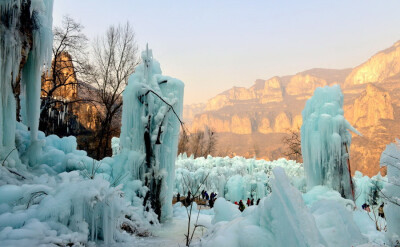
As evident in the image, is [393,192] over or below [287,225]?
below

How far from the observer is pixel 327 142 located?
11.7 meters

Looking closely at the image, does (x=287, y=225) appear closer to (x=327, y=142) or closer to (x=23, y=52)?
(x=23, y=52)

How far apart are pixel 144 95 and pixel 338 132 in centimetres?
795

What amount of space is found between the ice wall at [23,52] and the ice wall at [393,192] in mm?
8482

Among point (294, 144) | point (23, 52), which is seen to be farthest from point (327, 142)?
point (294, 144)

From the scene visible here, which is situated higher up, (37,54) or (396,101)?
(396,101)

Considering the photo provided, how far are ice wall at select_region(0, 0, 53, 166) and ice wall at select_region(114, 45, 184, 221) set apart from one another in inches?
113

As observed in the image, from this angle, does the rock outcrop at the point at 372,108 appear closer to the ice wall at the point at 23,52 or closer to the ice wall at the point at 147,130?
the ice wall at the point at 147,130

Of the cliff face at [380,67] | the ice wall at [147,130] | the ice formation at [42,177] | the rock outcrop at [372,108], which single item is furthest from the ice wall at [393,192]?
the cliff face at [380,67]

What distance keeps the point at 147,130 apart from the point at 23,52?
4267 mm

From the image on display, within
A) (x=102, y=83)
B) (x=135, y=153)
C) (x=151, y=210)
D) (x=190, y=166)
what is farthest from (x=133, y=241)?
(x=190, y=166)

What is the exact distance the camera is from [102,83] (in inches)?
754

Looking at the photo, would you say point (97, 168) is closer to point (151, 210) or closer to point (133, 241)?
point (151, 210)

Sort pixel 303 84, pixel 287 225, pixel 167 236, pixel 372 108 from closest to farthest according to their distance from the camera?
pixel 287 225 < pixel 167 236 < pixel 372 108 < pixel 303 84
